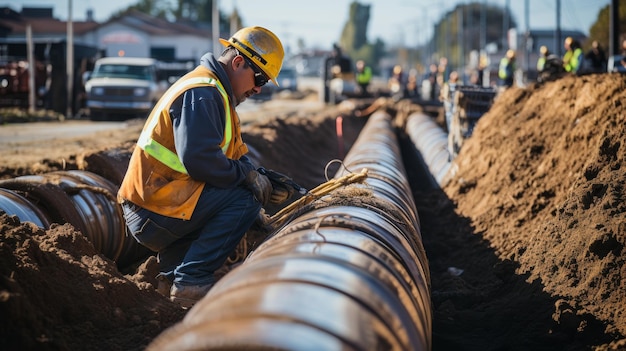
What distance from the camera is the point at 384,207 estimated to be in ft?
17.7

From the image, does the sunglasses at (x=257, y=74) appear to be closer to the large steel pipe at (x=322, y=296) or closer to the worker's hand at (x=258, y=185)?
the worker's hand at (x=258, y=185)

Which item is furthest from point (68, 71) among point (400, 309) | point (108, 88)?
point (400, 309)

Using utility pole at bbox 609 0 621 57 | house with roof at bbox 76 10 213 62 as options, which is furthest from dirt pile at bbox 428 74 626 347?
house with roof at bbox 76 10 213 62

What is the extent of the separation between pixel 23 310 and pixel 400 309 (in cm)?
170

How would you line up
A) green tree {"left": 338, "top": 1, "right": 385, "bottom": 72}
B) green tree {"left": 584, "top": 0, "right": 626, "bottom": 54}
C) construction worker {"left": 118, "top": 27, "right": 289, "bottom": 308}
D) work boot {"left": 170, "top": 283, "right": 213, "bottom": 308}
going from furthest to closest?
green tree {"left": 338, "top": 1, "right": 385, "bottom": 72}
green tree {"left": 584, "top": 0, "right": 626, "bottom": 54}
work boot {"left": 170, "top": 283, "right": 213, "bottom": 308}
construction worker {"left": 118, "top": 27, "right": 289, "bottom": 308}

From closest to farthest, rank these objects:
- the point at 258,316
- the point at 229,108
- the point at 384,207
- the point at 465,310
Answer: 1. the point at 258,316
2. the point at 229,108
3. the point at 384,207
4. the point at 465,310

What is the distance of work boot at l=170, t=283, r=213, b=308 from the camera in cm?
505

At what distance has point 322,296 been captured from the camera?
3.23 meters

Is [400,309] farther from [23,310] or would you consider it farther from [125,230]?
[125,230]

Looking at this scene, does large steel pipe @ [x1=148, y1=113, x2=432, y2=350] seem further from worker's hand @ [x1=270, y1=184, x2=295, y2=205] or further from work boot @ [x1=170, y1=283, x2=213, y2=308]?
work boot @ [x1=170, y1=283, x2=213, y2=308]

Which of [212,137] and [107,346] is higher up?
[212,137]

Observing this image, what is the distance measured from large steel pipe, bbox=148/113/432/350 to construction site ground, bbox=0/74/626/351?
3.07 feet

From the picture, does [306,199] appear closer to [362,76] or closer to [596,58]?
[596,58]

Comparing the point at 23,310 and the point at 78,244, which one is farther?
the point at 78,244
